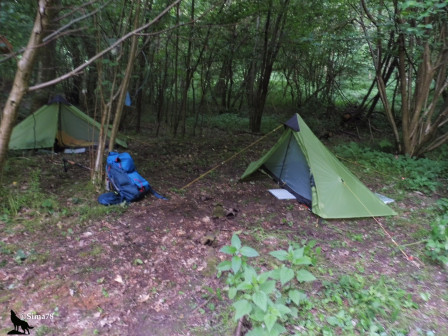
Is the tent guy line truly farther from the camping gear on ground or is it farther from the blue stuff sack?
the blue stuff sack

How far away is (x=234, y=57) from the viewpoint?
9.43 meters

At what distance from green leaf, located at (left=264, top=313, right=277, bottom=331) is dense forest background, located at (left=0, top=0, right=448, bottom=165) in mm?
2451

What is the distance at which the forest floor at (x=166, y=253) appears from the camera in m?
2.36

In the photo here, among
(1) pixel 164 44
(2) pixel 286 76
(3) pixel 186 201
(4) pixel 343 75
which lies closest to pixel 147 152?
(3) pixel 186 201

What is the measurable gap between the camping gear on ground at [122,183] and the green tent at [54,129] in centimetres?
156

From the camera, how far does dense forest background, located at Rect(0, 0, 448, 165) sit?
13.0 feet

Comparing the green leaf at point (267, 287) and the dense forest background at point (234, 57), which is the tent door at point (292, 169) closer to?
the dense forest background at point (234, 57)

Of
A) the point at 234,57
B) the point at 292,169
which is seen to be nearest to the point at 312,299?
the point at 292,169

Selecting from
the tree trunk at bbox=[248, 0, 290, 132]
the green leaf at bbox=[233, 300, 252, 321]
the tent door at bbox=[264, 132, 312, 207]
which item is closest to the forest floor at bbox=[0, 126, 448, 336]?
the tent door at bbox=[264, 132, 312, 207]

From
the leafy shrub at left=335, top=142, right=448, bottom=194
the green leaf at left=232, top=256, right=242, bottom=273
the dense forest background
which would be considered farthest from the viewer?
the leafy shrub at left=335, top=142, right=448, bottom=194

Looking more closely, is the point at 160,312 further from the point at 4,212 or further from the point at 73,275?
the point at 4,212

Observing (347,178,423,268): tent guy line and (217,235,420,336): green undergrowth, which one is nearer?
(217,235,420,336): green undergrowth

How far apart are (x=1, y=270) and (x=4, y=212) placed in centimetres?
110

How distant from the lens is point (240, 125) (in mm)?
10328
